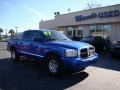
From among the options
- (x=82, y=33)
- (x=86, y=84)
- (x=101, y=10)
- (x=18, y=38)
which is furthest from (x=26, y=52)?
(x=82, y=33)

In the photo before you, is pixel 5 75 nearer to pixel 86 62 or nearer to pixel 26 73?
pixel 26 73

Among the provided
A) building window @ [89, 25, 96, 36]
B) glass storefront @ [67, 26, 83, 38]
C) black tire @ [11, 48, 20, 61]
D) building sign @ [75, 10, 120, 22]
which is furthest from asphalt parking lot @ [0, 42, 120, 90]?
glass storefront @ [67, 26, 83, 38]

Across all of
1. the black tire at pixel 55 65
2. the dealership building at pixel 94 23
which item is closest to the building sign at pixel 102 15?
the dealership building at pixel 94 23

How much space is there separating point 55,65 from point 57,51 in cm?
63

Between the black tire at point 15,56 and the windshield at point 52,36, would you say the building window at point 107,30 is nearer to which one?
the black tire at point 15,56

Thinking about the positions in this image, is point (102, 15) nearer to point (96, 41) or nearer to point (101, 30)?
point (101, 30)

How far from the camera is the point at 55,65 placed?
24.2ft

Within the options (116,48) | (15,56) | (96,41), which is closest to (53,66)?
(15,56)

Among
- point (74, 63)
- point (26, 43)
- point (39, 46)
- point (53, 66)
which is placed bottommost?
point (53, 66)

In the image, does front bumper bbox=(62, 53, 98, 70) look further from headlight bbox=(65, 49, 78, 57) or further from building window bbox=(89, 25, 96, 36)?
building window bbox=(89, 25, 96, 36)

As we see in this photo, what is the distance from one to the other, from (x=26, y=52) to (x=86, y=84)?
4.39 meters

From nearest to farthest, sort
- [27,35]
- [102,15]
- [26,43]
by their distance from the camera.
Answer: [26,43] < [27,35] < [102,15]

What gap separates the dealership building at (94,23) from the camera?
2005 cm

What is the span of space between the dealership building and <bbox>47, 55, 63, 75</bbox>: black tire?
1376cm
